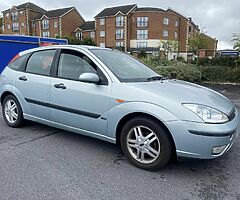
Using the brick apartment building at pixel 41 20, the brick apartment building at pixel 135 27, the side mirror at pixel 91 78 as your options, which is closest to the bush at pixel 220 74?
the side mirror at pixel 91 78

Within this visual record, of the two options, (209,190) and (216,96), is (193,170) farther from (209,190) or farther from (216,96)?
(216,96)

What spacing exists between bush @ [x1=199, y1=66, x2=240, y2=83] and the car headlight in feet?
39.1

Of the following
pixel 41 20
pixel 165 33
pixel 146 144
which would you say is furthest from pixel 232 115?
pixel 41 20

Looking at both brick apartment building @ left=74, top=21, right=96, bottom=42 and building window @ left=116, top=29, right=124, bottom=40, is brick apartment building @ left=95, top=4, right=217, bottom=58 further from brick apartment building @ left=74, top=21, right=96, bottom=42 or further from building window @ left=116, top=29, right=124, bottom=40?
brick apartment building @ left=74, top=21, right=96, bottom=42

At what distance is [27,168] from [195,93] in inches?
92.2

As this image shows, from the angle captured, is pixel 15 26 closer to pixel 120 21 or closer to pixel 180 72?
pixel 120 21

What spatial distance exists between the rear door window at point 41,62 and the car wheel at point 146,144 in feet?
5.77

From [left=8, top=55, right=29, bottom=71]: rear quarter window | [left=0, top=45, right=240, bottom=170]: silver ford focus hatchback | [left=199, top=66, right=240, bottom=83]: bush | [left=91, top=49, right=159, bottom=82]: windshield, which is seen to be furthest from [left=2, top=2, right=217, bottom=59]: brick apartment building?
[left=0, top=45, right=240, bottom=170]: silver ford focus hatchback

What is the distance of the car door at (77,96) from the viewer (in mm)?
3285

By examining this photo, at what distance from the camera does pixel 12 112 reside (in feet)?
14.9

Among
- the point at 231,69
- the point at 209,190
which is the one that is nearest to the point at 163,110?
the point at 209,190

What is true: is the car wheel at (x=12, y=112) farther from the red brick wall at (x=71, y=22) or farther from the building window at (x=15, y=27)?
the building window at (x=15, y=27)

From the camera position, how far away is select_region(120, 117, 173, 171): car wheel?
2869 mm

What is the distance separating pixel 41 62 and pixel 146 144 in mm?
2339
